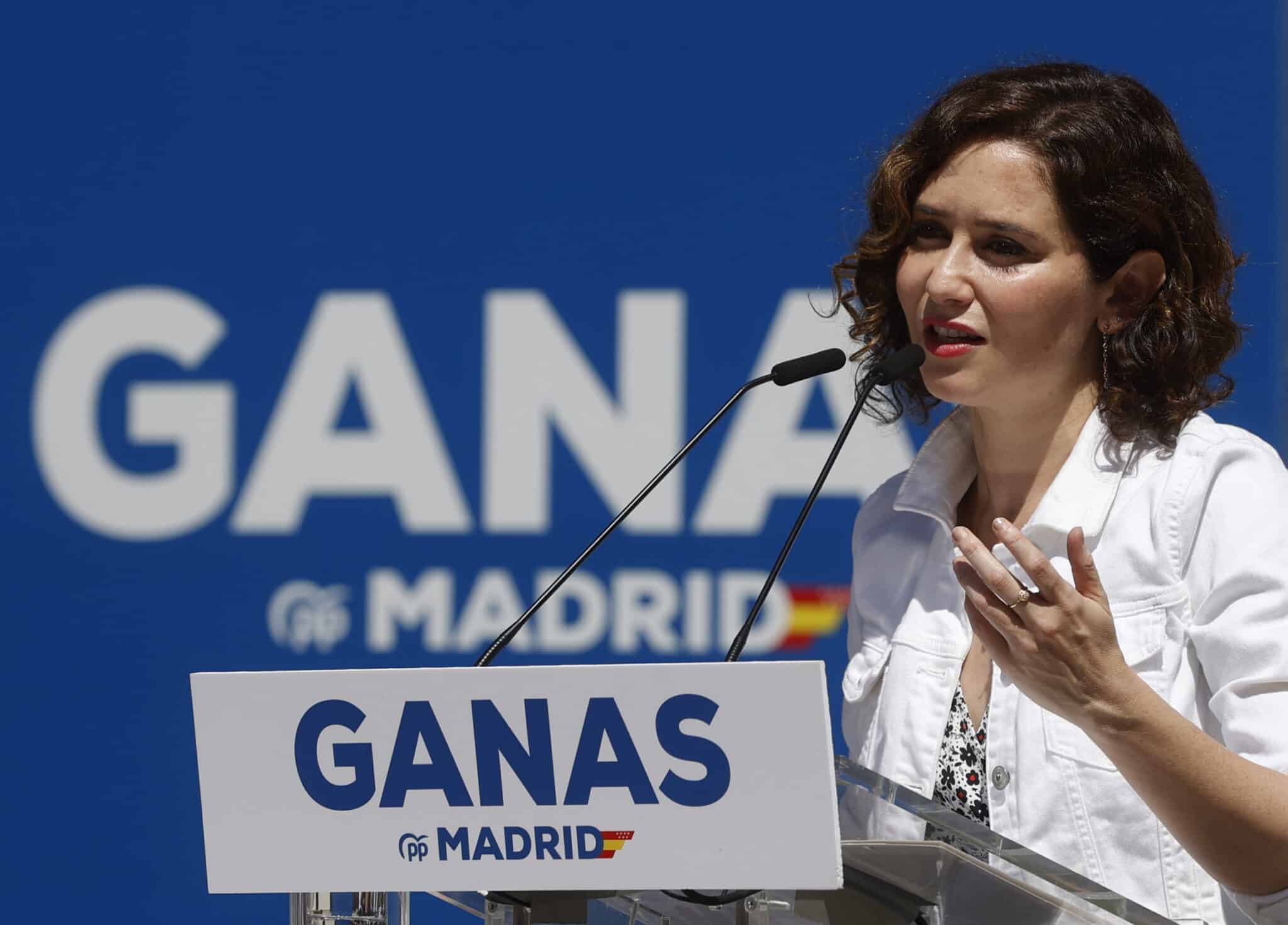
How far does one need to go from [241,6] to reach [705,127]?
1.01 m

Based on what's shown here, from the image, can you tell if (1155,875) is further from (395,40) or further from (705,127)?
(395,40)

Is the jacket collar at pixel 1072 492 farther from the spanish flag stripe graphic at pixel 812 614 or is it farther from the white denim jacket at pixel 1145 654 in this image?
the spanish flag stripe graphic at pixel 812 614

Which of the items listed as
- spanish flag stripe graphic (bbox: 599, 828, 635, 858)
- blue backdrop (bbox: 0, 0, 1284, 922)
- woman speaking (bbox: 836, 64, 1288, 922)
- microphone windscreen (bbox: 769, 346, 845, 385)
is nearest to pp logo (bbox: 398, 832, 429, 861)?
spanish flag stripe graphic (bbox: 599, 828, 635, 858)

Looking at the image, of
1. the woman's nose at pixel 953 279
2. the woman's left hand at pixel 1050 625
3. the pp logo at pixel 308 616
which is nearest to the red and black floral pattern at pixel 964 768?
the woman's left hand at pixel 1050 625

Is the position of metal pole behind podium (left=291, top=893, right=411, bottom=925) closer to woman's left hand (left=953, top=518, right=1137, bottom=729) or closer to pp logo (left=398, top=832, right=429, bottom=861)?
pp logo (left=398, top=832, right=429, bottom=861)

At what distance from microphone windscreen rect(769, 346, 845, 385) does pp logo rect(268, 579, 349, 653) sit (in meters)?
1.71

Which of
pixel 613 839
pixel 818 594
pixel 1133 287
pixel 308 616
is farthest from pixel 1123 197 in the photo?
pixel 308 616

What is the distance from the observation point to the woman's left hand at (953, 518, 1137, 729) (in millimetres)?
1210

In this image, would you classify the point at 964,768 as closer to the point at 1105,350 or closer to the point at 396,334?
the point at 1105,350

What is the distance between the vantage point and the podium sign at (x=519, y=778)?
99 centimetres

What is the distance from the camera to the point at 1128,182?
1634 millimetres

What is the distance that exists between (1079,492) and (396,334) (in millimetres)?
1759

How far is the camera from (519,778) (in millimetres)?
1042

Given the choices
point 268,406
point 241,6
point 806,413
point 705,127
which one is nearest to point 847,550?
point 806,413
